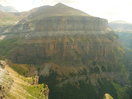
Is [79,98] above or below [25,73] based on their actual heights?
below

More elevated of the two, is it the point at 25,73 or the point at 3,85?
the point at 3,85

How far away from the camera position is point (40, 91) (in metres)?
87.5

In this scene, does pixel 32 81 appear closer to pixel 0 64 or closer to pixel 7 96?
pixel 0 64

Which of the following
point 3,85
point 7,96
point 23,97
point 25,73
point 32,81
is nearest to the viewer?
point 3,85

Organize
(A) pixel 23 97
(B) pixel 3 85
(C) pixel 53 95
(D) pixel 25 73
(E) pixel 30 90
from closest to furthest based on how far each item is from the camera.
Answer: (B) pixel 3 85 → (A) pixel 23 97 → (E) pixel 30 90 → (D) pixel 25 73 → (C) pixel 53 95

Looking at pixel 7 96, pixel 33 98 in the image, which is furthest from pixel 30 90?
pixel 7 96

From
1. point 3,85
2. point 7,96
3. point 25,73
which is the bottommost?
point 25,73

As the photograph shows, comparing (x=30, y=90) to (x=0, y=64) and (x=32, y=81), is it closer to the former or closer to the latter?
(x=0, y=64)

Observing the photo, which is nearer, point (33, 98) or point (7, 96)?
point (7, 96)

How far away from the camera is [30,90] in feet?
281

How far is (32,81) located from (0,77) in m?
49.5

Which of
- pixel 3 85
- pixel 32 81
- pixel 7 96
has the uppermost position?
pixel 3 85

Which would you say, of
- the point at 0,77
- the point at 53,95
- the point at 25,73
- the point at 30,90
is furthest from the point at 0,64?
the point at 53,95

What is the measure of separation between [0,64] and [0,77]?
85.6ft
